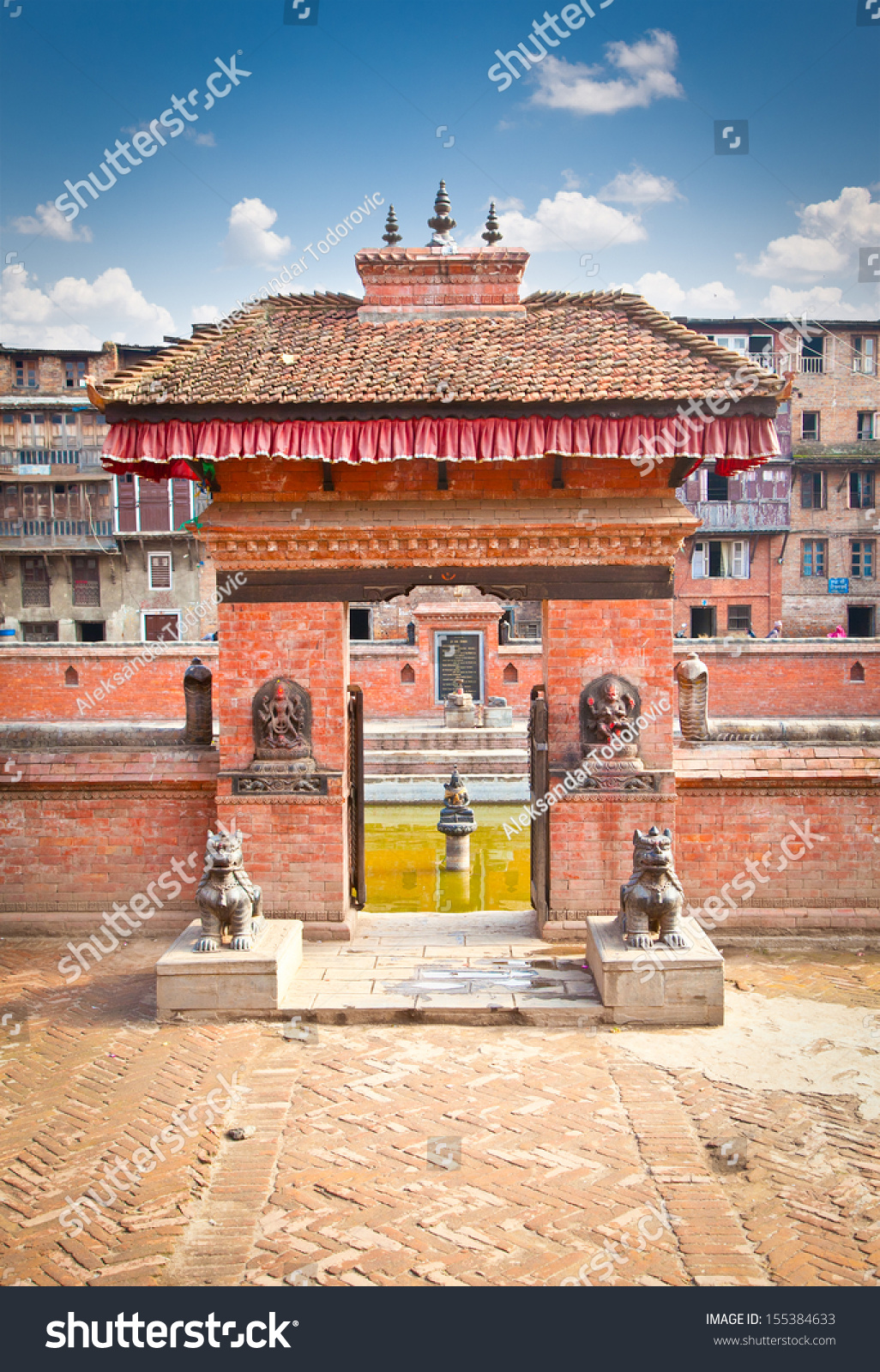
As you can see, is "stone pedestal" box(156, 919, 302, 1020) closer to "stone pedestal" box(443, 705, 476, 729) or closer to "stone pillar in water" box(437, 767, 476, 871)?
"stone pillar in water" box(437, 767, 476, 871)

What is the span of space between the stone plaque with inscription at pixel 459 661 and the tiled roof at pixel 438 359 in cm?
1677

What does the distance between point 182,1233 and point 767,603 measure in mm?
38047

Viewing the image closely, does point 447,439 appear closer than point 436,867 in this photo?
Yes

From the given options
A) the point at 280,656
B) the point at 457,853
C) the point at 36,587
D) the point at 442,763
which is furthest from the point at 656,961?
the point at 36,587

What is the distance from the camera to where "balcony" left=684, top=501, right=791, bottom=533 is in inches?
1527

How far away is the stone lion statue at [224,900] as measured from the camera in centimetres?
740

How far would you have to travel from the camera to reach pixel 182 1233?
4766 millimetres

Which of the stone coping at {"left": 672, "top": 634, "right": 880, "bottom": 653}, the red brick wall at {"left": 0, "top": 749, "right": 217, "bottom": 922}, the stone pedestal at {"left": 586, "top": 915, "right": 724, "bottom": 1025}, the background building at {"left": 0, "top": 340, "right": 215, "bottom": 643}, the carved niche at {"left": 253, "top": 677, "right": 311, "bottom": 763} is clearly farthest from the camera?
the background building at {"left": 0, "top": 340, "right": 215, "bottom": 643}

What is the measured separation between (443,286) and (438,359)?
175 cm

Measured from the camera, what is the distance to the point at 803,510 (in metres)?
40.0

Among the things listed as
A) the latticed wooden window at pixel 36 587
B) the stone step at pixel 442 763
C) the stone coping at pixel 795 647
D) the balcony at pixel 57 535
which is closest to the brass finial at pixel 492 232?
the stone step at pixel 442 763

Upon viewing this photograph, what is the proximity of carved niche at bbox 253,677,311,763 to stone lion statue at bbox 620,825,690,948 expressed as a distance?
3.25 metres

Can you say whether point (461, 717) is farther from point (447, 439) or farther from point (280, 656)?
point (447, 439)

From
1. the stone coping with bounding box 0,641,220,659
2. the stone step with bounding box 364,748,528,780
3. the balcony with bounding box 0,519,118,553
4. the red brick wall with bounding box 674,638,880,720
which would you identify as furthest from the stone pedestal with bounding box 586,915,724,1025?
the balcony with bounding box 0,519,118,553
